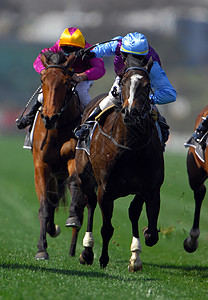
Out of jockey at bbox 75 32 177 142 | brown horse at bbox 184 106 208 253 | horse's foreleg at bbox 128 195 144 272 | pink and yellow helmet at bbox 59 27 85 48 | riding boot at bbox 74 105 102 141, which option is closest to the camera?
jockey at bbox 75 32 177 142

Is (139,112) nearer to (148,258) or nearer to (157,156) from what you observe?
(157,156)

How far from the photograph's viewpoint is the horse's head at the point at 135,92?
595 cm

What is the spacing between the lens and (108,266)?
7445 mm

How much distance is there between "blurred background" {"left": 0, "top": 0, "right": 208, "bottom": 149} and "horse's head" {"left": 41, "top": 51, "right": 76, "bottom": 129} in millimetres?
33078

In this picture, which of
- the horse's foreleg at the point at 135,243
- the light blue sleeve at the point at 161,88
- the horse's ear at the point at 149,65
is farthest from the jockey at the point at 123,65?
the horse's foreleg at the point at 135,243

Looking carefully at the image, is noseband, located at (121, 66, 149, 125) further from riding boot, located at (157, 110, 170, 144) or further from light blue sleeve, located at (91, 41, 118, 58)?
light blue sleeve, located at (91, 41, 118, 58)

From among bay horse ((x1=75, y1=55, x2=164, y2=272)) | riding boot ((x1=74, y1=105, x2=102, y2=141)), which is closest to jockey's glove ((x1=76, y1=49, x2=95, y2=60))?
riding boot ((x1=74, y1=105, x2=102, y2=141))

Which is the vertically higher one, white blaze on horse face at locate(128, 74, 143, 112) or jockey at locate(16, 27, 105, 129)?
jockey at locate(16, 27, 105, 129)

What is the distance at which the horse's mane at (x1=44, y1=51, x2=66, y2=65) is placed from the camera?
7656 mm

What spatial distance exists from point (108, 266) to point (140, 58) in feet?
7.78

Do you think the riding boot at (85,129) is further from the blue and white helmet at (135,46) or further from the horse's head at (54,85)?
the blue and white helmet at (135,46)

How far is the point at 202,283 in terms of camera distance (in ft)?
21.3

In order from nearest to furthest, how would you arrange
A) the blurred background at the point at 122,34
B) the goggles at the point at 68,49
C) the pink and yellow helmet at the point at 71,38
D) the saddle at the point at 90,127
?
the saddle at the point at 90,127, the pink and yellow helmet at the point at 71,38, the goggles at the point at 68,49, the blurred background at the point at 122,34

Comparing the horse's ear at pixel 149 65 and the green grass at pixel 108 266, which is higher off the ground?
the horse's ear at pixel 149 65
